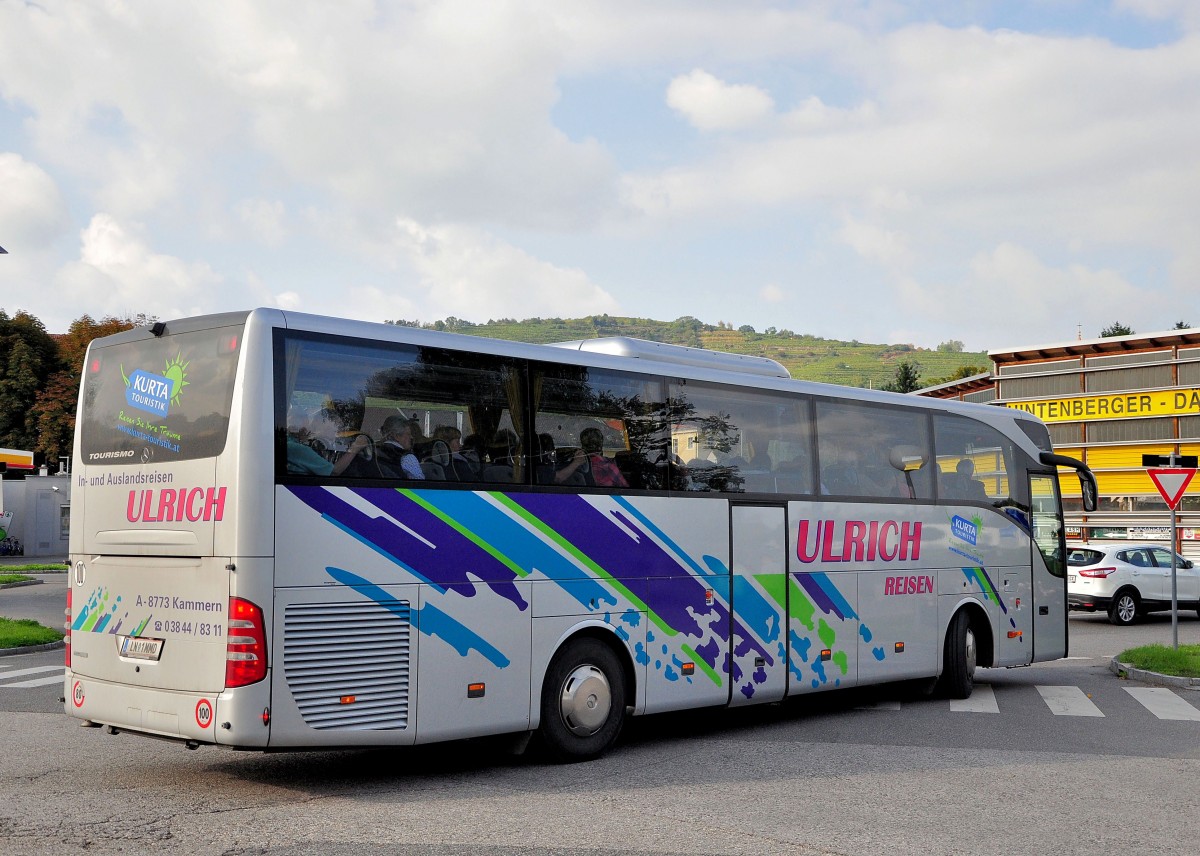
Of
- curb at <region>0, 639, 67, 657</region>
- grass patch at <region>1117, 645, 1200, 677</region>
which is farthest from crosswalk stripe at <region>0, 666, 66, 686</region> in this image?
grass patch at <region>1117, 645, 1200, 677</region>

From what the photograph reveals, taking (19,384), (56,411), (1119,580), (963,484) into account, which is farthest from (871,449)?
(19,384)

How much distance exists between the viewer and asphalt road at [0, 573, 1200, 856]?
7137mm

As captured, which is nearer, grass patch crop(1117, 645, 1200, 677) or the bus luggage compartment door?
the bus luggage compartment door

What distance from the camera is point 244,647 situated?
796 centimetres

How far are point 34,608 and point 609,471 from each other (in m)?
20.7

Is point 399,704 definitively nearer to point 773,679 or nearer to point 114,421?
point 114,421

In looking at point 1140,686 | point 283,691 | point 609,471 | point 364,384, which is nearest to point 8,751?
point 283,691

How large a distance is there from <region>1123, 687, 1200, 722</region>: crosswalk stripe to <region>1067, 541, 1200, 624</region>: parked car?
1155 centimetres

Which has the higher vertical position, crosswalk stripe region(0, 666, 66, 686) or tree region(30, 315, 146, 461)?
tree region(30, 315, 146, 461)

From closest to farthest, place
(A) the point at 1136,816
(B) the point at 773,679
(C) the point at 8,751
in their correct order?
(A) the point at 1136,816
(C) the point at 8,751
(B) the point at 773,679

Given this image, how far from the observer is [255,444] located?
26.6 ft

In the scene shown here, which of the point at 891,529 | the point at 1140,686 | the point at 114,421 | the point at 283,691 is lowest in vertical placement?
the point at 1140,686

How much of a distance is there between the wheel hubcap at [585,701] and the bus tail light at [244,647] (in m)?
2.71

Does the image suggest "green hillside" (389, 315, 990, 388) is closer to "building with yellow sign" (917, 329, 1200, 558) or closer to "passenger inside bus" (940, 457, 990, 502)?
"building with yellow sign" (917, 329, 1200, 558)
